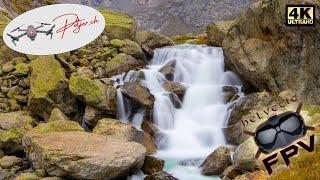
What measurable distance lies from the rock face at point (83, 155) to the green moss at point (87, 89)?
208 inches

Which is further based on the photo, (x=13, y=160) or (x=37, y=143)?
(x=13, y=160)

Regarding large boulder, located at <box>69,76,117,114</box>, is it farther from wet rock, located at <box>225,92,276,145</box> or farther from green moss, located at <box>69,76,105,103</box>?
wet rock, located at <box>225,92,276,145</box>

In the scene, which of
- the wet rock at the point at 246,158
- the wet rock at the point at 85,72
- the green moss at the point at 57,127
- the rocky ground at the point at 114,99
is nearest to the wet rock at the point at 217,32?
the rocky ground at the point at 114,99

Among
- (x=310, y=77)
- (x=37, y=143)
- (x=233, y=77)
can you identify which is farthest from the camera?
(x=233, y=77)

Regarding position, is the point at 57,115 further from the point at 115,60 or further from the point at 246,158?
the point at 246,158

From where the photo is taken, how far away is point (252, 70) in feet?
97.3

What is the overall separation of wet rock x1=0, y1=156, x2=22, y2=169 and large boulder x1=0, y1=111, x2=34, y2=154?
104cm

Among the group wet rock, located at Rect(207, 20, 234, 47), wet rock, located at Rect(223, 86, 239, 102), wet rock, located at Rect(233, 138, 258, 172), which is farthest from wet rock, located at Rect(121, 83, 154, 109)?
wet rock, located at Rect(207, 20, 234, 47)

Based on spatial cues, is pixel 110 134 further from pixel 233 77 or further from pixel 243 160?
pixel 233 77

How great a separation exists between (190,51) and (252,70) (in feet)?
33.3

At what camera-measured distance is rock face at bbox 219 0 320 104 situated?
26234mm

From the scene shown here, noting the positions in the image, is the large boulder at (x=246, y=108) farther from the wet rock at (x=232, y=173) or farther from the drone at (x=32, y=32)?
the drone at (x=32, y=32)

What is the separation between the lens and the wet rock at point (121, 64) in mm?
32062

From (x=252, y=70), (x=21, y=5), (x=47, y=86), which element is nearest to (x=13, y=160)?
(x=47, y=86)
